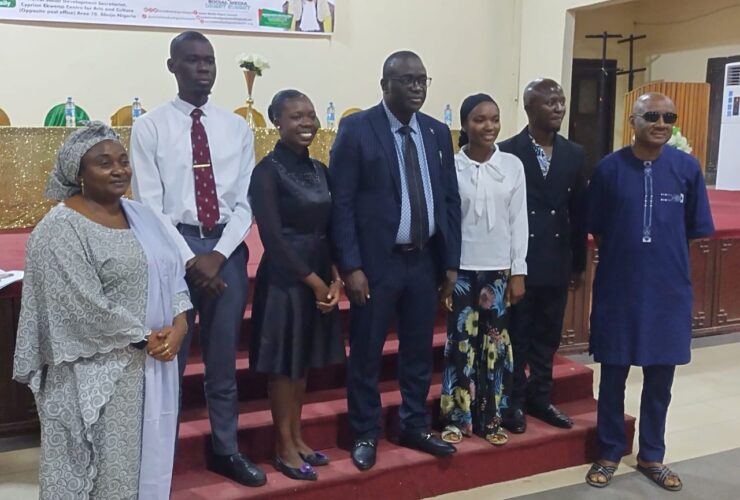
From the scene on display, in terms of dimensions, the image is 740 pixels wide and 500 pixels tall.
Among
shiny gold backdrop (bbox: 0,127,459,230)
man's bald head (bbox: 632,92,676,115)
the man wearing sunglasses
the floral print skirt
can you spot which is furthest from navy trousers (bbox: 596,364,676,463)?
shiny gold backdrop (bbox: 0,127,459,230)

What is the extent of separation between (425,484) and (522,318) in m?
0.75

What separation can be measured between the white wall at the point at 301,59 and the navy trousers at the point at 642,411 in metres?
4.84

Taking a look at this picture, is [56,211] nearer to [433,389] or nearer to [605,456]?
[433,389]

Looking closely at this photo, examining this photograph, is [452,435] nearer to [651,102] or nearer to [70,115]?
[651,102]

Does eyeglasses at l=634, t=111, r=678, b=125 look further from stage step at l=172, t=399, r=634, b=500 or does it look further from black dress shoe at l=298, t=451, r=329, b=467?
black dress shoe at l=298, t=451, r=329, b=467

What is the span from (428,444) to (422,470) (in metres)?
0.10

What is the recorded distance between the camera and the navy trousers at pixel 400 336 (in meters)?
2.52

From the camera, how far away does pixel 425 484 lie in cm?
273

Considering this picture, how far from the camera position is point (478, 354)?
9.07ft

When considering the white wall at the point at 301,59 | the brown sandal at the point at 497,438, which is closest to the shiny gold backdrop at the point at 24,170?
the white wall at the point at 301,59

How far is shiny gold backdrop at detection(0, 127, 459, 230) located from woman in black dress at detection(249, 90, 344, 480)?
253 cm

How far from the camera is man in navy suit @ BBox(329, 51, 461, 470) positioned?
8.07ft

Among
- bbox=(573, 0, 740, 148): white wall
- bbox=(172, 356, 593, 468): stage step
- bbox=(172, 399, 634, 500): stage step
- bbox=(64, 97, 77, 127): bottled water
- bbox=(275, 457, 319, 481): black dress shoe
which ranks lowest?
bbox=(172, 399, 634, 500): stage step

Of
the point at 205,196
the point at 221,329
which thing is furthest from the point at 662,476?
the point at 205,196
